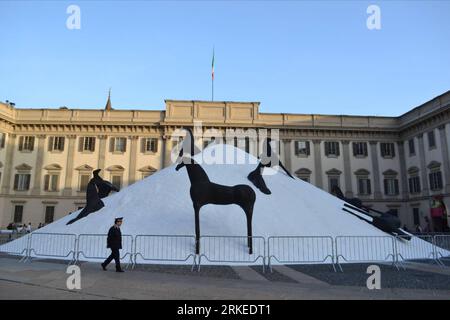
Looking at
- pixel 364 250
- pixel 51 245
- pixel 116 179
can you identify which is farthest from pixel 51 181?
pixel 364 250

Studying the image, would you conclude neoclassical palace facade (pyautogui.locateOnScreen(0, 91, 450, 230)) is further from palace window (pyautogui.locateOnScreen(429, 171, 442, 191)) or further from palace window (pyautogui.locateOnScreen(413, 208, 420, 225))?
palace window (pyautogui.locateOnScreen(429, 171, 442, 191))

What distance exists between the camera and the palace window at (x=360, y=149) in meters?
41.1

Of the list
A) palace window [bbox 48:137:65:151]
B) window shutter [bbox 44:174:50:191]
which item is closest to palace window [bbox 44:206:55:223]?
window shutter [bbox 44:174:50:191]

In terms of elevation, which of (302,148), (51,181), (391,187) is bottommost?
(391,187)

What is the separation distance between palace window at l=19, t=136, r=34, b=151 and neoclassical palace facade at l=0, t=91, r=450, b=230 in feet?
0.40

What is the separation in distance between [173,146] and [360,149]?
23451 mm

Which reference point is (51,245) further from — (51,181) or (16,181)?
(16,181)

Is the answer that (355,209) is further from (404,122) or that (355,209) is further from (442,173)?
(404,122)

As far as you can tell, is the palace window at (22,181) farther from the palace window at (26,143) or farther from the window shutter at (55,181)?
the palace window at (26,143)

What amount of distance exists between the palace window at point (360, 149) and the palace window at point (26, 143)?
3964cm

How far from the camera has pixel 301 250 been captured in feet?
40.0

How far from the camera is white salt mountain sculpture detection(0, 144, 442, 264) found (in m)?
13.3

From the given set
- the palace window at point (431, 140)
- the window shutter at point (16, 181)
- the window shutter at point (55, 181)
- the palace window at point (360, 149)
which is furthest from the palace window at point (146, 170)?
the palace window at point (431, 140)
